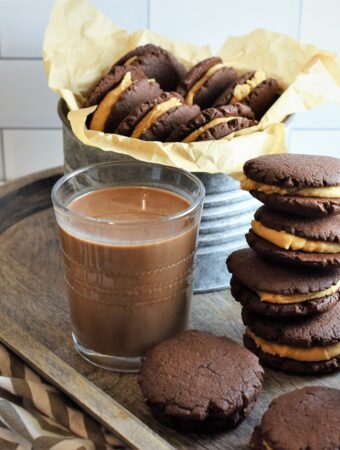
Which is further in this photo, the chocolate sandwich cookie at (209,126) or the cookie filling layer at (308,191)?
the chocolate sandwich cookie at (209,126)

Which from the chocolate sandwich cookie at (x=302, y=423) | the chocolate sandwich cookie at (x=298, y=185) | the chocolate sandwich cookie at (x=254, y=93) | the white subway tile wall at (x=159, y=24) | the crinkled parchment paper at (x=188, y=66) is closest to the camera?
the chocolate sandwich cookie at (x=302, y=423)

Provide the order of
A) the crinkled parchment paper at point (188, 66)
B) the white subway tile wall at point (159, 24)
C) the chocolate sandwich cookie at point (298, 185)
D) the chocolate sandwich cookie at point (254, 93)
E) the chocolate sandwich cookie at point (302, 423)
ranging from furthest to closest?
the white subway tile wall at point (159, 24) < the chocolate sandwich cookie at point (254, 93) < the crinkled parchment paper at point (188, 66) < the chocolate sandwich cookie at point (298, 185) < the chocolate sandwich cookie at point (302, 423)

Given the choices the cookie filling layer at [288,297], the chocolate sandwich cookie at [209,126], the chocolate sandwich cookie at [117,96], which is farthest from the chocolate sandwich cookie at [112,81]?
the cookie filling layer at [288,297]

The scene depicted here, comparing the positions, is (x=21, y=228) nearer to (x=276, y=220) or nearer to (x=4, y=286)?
(x=4, y=286)

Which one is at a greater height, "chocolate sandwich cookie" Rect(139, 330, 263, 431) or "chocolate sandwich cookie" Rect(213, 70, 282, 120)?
"chocolate sandwich cookie" Rect(213, 70, 282, 120)

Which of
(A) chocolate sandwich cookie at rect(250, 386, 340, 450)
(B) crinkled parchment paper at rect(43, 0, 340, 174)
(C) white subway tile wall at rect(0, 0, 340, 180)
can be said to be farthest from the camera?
(C) white subway tile wall at rect(0, 0, 340, 180)

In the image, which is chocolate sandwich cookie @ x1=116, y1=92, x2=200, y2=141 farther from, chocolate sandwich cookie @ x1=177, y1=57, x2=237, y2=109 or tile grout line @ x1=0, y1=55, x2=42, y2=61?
tile grout line @ x1=0, y1=55, x2=42, y2=61

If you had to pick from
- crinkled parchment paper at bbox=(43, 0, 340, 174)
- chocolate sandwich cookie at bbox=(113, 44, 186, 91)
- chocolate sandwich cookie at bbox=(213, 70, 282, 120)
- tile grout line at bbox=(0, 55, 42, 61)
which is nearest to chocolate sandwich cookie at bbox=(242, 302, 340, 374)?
crinkled parchment paper at bbox=(43, 0, 340, 174)

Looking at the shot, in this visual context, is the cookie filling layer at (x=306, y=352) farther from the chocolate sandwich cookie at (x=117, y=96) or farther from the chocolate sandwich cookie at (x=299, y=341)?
the chocolate sandwich cookie at (x=117, y=96)
